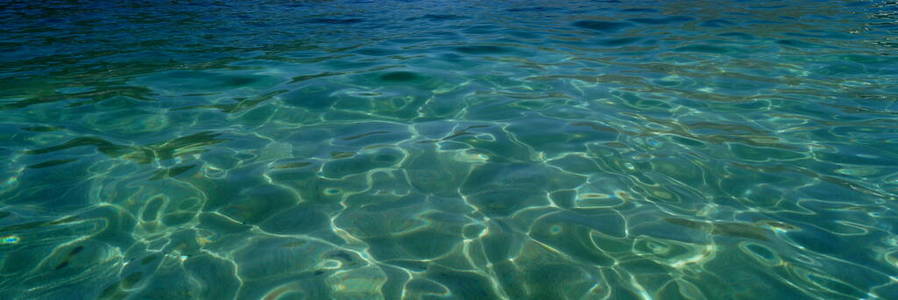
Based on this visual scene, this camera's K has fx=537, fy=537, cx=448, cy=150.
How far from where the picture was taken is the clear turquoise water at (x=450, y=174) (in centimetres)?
249

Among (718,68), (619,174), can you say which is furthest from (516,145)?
(718,68)

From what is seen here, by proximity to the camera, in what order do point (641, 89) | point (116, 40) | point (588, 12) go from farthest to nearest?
point (588, 12) < point (116, 40) < point (641, 89)

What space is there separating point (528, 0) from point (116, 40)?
9.74 meters

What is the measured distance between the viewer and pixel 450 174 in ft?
11.4

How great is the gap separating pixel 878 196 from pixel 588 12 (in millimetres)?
8810

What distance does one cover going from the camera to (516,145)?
3.89 meters

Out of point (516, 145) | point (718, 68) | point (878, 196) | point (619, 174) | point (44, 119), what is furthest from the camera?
point (718, 68)

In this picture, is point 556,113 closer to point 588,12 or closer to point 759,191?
point 759,191

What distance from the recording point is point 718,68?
626 cm

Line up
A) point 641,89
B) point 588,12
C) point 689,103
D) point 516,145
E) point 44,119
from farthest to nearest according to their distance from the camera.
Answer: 1. point 588,12
2. point 641,89
3. point 689,103
4. point 44,119
5. point 516,145

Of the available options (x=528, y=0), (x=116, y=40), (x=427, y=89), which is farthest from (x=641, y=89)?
(x=528, y=0)

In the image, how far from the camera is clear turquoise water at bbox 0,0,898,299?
8.18 ft

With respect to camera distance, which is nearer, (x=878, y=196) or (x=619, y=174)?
(x=878, y=196)

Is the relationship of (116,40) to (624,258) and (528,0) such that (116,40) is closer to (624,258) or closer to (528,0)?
(624,258)
